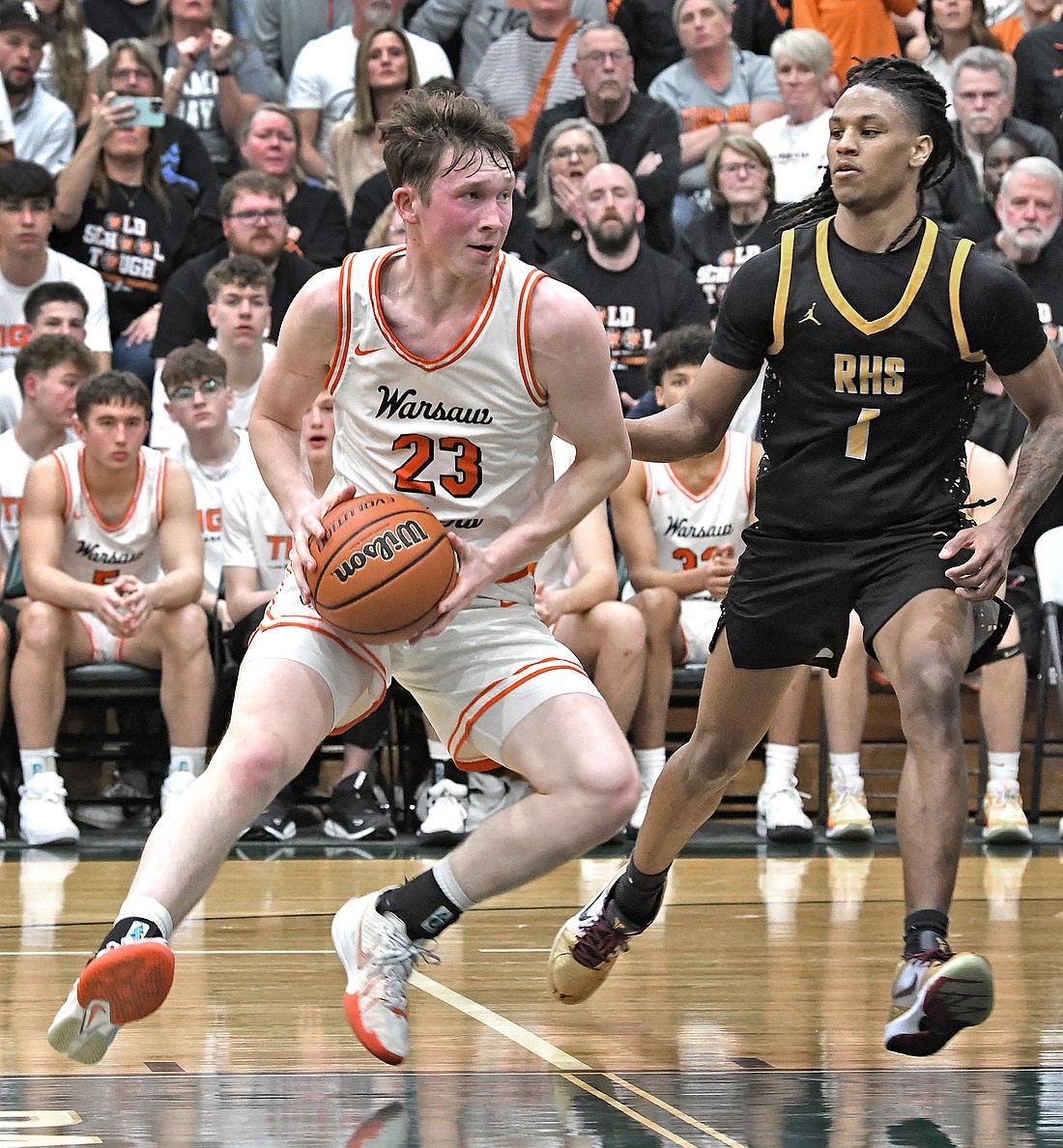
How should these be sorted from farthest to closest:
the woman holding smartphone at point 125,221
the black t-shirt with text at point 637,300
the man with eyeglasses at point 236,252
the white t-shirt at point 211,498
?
the woman holding smartphone at point 125,221 → the black t-shirt with text at point 637,300 → the man with eyeglasses at point 236,252 → the white t-shirt at point 211,498

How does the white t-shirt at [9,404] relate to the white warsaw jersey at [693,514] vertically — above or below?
above

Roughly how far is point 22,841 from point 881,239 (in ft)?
15.1

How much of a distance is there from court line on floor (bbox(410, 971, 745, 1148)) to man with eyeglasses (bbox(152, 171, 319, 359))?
15.6 ft

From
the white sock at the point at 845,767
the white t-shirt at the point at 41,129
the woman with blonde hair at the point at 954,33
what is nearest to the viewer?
the white sock at the point at 845,767

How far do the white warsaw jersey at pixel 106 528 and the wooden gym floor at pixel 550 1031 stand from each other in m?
1.56

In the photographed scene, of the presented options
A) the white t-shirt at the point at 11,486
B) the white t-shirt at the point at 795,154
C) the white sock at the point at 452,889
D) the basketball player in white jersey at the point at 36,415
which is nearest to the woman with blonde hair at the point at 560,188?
the white t-shirt at the point at 795,154

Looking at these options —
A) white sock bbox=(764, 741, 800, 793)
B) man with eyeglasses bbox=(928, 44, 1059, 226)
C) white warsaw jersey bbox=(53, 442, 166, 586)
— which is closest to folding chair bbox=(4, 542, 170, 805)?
white warsaw jersey bbox=(53, 442, 166, 586)

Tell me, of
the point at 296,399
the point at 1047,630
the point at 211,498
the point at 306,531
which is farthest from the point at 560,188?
the point at 306,531

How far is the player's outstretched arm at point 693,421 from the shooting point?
439 cm

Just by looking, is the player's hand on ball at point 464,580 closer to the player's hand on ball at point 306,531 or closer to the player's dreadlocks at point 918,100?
the player's hand on ball at point 306,531

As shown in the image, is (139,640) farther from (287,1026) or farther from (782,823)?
(287,1026)

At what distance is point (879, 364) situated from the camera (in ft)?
13.5

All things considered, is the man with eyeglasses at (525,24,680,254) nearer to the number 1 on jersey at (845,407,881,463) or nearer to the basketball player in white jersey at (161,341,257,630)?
the basketball player in white jersey at (161,341,257,630)

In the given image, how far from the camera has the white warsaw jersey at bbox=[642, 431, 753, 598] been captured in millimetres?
7945
